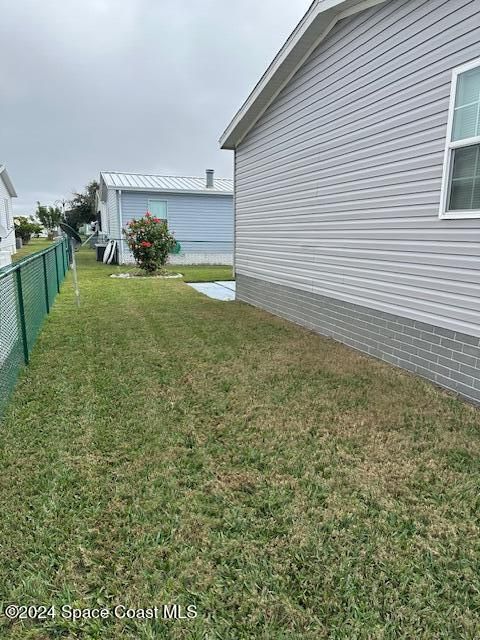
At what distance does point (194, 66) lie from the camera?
54.8 feet

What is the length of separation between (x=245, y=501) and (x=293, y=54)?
640 centimetres

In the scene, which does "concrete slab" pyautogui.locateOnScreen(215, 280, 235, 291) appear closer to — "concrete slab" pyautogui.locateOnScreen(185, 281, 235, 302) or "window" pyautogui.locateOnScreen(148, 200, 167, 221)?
"concrete slab" pyautogui.locateOnScreen(185, 281, 235, 302)

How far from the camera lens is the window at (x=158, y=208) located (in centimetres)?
1795

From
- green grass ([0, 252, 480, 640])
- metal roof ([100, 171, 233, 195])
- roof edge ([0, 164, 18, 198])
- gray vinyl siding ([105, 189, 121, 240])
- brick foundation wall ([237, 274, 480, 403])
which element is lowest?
green grass ([0, 252, 480, 640])

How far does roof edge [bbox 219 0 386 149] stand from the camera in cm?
516

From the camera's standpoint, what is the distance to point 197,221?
18.6m

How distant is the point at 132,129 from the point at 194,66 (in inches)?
452

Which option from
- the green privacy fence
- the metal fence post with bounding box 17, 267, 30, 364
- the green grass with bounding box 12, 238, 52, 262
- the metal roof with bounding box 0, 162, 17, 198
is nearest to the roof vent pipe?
the green grass with bounding box 12, 238, 52, 262

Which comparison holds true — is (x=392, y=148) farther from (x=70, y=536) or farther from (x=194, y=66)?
(x=194, y=66)

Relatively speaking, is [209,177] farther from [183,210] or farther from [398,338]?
[398,338]

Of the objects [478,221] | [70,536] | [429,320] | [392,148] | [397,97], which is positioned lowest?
[70,536]

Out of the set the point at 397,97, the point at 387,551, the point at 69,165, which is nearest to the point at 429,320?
the point at 397,97

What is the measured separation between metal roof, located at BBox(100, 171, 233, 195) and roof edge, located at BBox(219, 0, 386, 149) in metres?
8.95

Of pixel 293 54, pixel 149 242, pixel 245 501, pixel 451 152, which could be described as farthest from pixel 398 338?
pixel 149 242
